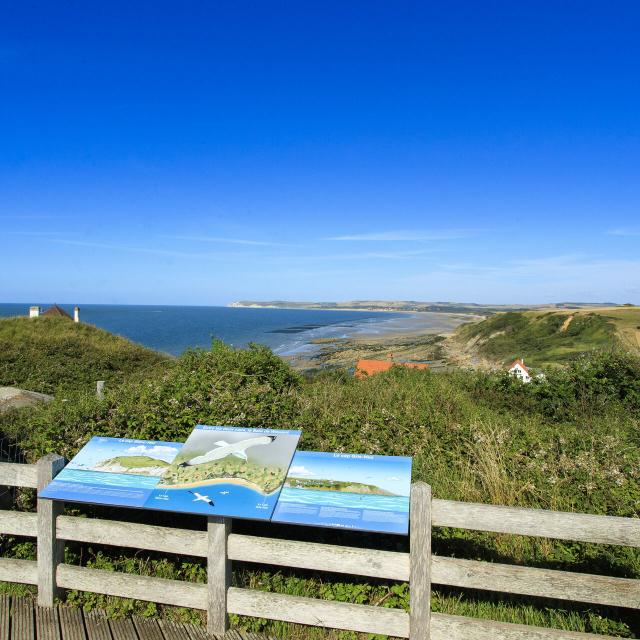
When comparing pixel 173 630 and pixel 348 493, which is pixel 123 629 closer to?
pixel 173 630

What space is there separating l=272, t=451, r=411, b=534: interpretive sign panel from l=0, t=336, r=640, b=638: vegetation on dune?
1104 mm

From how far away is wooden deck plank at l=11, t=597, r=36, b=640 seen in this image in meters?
3.83

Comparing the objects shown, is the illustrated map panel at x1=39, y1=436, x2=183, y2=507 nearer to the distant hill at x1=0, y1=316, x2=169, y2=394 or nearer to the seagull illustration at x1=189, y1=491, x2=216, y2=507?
the seagull illustration at x1=189, y1=491, x2=216, y2=507

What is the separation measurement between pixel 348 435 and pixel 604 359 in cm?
742

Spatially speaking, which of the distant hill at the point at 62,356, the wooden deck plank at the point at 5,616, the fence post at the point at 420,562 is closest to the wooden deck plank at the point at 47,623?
the wooden deck plank at the point at 5,616

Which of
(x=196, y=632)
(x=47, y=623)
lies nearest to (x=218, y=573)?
(x=196, y=632)

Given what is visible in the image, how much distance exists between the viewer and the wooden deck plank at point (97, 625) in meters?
3.86

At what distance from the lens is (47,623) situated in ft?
13.0

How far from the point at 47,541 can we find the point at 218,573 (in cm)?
148

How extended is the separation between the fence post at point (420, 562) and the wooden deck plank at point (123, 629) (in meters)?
2.14

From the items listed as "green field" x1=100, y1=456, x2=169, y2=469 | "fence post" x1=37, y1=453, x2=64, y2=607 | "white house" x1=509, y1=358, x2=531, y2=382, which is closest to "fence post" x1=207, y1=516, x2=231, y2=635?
"green field" x1=100, y1=456, x2=169, y2=469

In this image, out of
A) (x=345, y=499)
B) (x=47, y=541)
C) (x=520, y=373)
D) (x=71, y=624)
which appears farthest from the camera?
(x=520, y=373)

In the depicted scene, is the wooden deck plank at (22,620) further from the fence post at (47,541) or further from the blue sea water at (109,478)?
the blue sea water at (109,478)

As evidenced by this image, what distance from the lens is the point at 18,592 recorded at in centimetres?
436
